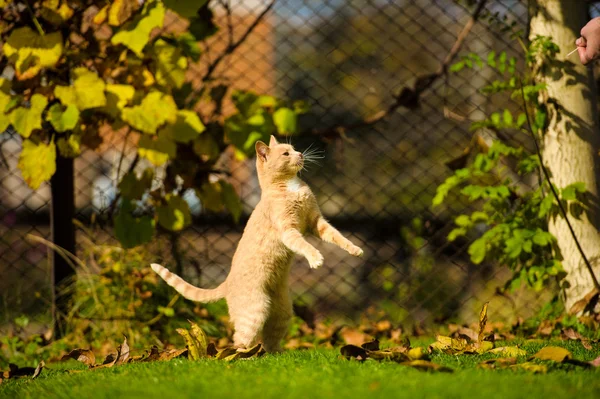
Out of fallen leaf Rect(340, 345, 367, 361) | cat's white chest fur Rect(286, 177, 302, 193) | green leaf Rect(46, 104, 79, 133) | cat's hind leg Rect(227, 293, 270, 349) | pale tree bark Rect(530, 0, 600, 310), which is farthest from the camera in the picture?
pale tree bark Rect(530, 0, 600, 310)

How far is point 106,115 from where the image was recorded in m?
3.60

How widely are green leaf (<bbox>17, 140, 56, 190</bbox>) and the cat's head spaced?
118 cm

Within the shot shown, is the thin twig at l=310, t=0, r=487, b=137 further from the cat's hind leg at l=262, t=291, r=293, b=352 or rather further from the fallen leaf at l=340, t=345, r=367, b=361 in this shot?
the fallen leaf at l=340, t=345, r=367, b=361

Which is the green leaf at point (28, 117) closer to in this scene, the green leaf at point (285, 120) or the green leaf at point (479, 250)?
the green leaf at point (285, 120)

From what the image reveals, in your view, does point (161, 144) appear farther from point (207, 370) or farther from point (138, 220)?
point (207, 370)

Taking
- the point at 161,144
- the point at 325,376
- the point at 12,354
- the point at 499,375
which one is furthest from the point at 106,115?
the point at 499,375

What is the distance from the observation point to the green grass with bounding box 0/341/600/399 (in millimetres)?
1660

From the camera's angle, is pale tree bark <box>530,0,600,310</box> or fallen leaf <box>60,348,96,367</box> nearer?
fallen leaf <box>60,348,96,367</box>

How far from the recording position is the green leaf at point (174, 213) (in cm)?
359

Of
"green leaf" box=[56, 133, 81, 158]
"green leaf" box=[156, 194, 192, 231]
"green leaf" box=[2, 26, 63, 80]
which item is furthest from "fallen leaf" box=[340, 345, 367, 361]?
"green leaf" box=[2, 26, 63, 80]

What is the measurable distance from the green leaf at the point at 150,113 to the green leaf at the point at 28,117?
0.41 metres

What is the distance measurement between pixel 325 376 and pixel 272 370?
0.22 meters

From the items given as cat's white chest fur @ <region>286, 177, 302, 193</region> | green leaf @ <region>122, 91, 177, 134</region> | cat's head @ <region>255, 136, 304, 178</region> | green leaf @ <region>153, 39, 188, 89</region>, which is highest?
A: green leaf @ <region>153, 39, 188, 89</region>

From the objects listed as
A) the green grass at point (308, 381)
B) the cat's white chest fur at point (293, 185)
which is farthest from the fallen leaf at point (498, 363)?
the cat's white chest fur at point (293, 185)
